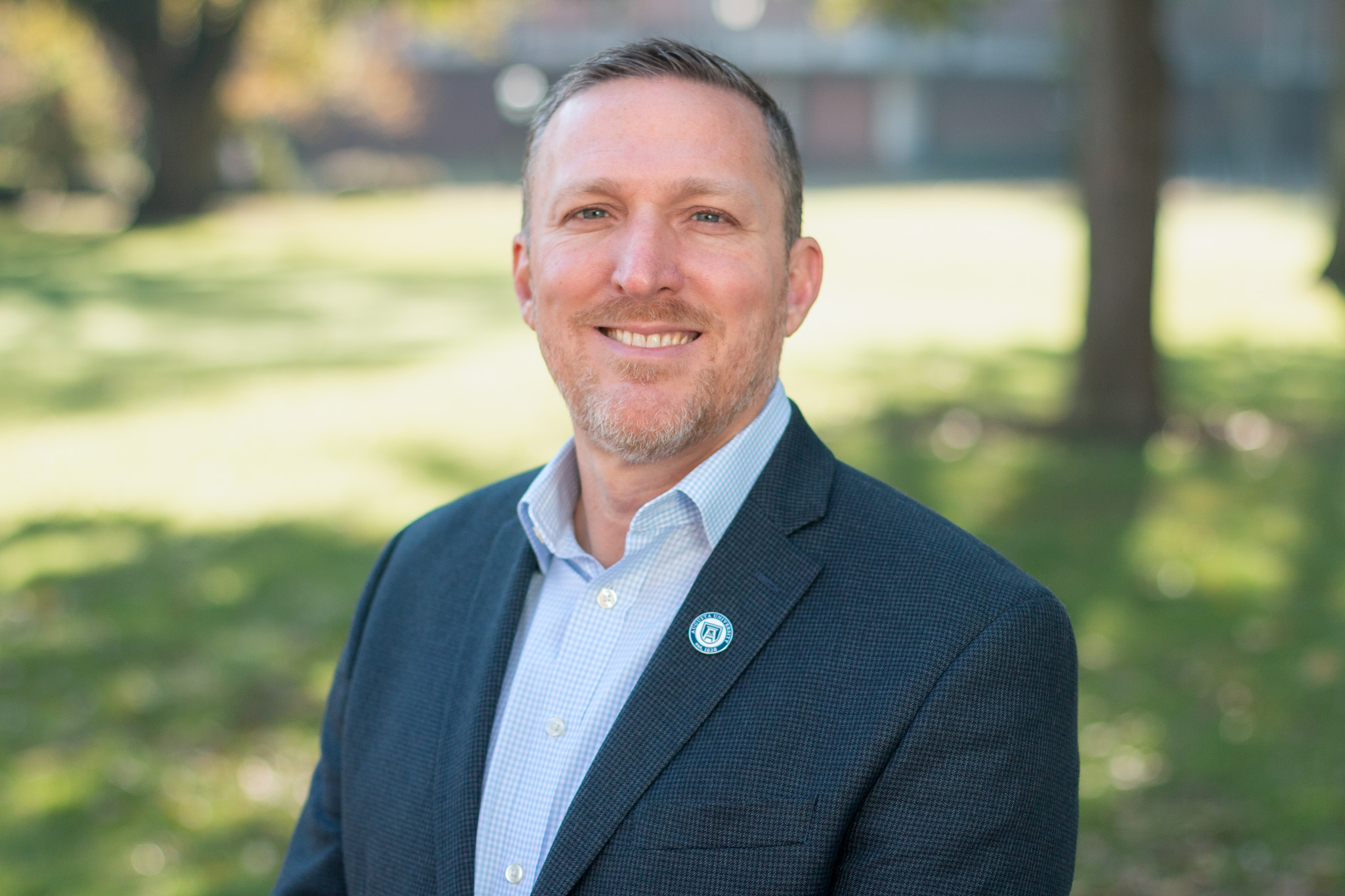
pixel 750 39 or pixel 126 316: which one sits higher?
pixel 750 39

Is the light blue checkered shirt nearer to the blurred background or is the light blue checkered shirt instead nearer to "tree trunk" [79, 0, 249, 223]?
the blurred background

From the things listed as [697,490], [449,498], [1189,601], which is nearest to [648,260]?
[697,490]

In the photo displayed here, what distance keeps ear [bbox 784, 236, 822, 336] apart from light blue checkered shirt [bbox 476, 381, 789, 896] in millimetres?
222

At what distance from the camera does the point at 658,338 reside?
2.21 meters

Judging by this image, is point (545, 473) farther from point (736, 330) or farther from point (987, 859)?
point (987, 859)

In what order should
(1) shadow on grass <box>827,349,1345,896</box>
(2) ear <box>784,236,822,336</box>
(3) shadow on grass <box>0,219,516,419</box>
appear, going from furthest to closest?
(3) shadow on grass <box>0,219,516,419</box> → (1) shadow on grass <box>827,349,1345,896</box> → (2) ear <box>784,236,822,336</box>

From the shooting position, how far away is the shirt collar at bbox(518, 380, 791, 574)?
2.17 m

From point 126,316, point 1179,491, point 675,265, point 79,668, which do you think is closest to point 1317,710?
point 1179,491

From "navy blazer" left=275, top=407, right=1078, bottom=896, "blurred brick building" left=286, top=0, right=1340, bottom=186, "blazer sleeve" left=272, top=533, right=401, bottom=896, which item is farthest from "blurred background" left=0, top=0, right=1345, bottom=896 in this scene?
"blurred brick building" left=286, top=0, right=1340, bottom=186

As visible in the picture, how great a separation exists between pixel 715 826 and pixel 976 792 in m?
0.37

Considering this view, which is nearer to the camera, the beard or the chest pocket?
the chest pocket

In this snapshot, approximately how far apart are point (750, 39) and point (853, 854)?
200ft

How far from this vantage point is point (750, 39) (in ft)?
196

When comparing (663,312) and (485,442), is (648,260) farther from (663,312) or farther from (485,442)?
(485,442)
